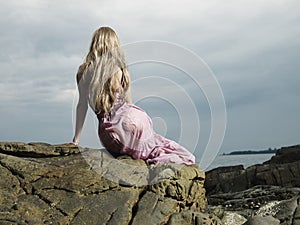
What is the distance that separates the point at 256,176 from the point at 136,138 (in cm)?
1792

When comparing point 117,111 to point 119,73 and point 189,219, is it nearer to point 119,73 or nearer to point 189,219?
point 119,73

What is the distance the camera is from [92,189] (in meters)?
8.32

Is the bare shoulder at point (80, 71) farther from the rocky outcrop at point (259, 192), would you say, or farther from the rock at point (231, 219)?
the rock at point (231, 219)

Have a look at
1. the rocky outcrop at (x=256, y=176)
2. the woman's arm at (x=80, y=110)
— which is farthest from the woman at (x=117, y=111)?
the rocky outcrop at (x=256, y=176)

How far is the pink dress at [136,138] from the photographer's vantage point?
921cm

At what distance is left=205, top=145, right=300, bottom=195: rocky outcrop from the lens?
2500 centimetres

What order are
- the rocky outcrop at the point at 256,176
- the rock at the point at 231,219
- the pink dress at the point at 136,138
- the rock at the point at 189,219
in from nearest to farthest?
the rock at the point at 189,219 → the pink dress at the point at 136,138 → the rock at the point at 231,219 → the rocky outcrop at the point at 256,176

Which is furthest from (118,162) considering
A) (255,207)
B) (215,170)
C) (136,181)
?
(215,170)

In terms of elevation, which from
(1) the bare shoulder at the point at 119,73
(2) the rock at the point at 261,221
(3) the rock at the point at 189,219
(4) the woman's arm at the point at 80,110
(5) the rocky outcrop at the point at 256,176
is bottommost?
(3) the rock at the point at 189,219

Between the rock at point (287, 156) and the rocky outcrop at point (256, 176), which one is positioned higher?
the rock at point (287, 156)

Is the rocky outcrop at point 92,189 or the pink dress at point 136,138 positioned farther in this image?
the pink dress at point 136,138

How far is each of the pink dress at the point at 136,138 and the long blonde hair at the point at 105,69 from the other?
0.17 m

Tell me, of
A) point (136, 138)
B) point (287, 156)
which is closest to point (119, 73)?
point (136, 138)

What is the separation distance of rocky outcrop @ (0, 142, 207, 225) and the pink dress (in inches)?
9.3
